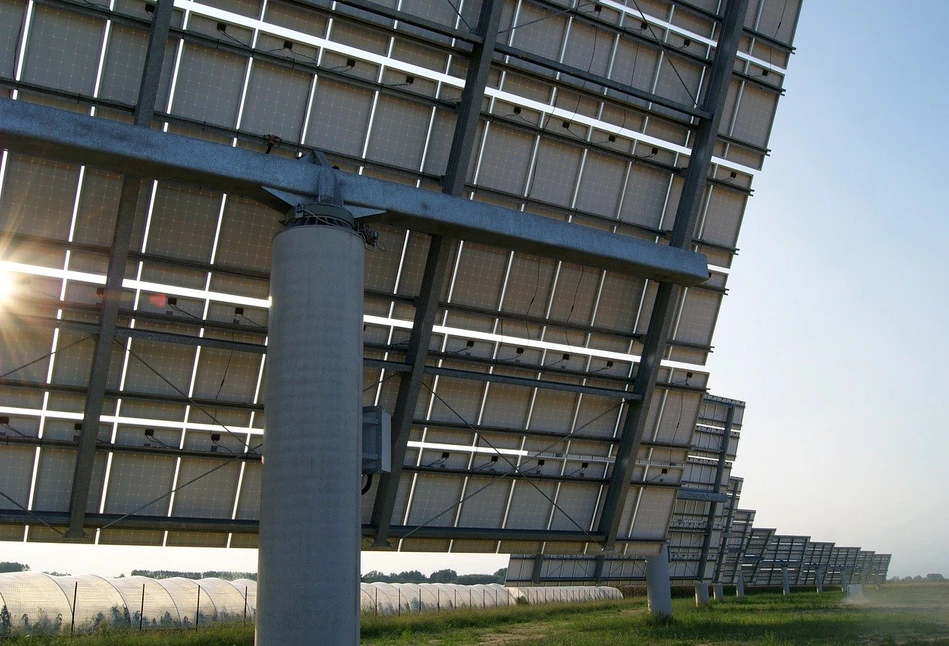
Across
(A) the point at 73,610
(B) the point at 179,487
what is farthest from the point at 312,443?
(A) the point at 73,610

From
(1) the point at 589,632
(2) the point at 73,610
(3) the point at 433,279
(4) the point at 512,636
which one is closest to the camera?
(3) the point at 433,279

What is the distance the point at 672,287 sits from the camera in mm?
19078

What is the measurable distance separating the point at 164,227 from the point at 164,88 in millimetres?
2247

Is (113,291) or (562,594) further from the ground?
(113,291)

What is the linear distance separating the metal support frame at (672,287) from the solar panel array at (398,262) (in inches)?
10.5

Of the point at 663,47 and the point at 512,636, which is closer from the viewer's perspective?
the point at 663,47

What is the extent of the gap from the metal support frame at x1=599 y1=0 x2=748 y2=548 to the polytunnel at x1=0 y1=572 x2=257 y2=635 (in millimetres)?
16718

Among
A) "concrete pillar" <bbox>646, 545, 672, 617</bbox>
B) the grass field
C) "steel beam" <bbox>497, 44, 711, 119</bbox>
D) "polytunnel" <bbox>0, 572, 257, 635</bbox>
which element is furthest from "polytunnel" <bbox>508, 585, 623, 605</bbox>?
"steel beam" <bbox>497, 44, 711, 119</bbox>

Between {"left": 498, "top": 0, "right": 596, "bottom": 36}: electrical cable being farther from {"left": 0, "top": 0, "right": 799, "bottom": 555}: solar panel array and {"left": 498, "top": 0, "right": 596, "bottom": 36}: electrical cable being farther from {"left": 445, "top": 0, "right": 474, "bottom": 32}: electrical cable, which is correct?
{"left": 445, "top": 0, "right": 474, "bottom": 32}: electrical cable

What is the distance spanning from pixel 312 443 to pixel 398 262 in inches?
213

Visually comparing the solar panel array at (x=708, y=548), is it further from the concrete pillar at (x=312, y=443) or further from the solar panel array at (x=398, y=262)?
the concrete pillar at (x=312, y=443)

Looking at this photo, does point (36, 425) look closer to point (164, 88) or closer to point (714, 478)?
point (164, 88)

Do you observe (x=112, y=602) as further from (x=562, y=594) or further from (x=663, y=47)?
(x=562, y=594)

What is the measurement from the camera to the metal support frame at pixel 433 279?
53.3 feet
